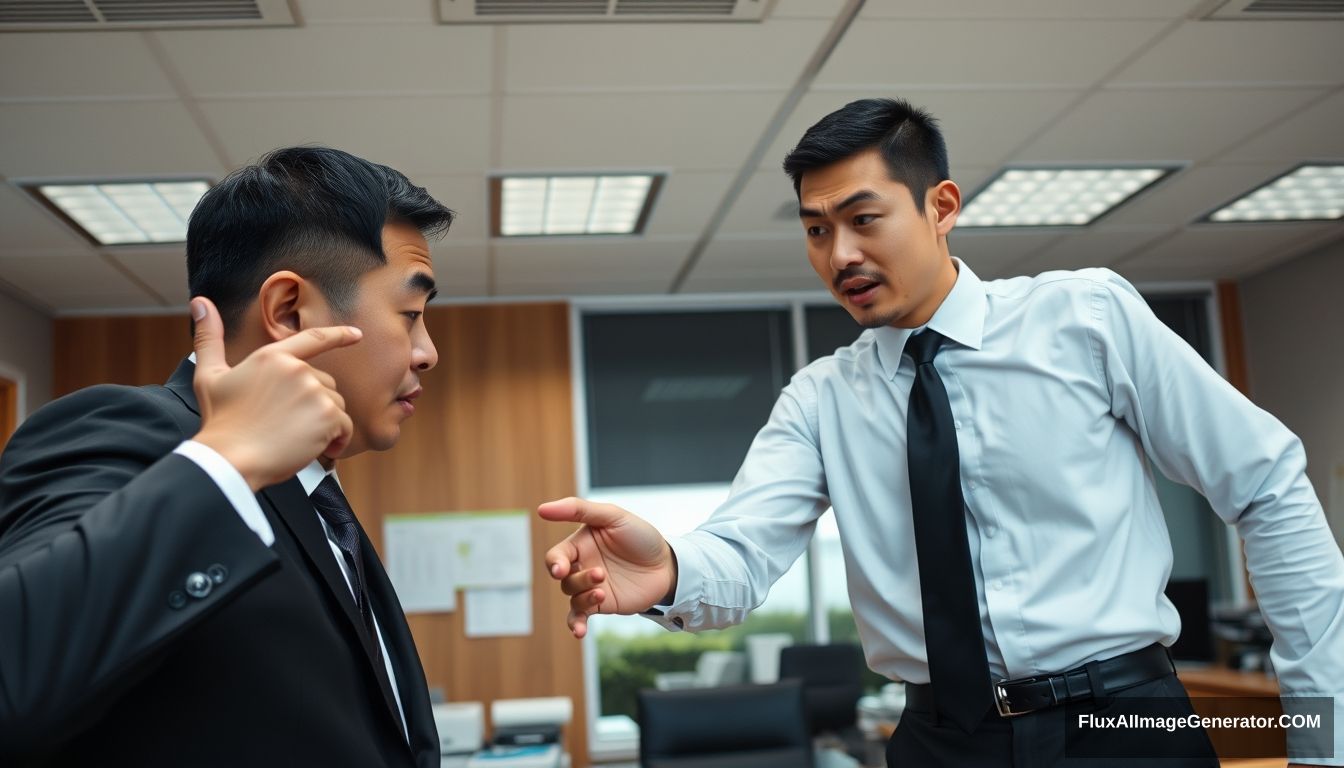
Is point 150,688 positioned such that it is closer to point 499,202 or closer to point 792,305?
point 499,202

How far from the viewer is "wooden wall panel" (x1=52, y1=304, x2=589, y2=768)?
5785mm

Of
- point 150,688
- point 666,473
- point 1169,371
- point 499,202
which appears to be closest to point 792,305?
point 666,473

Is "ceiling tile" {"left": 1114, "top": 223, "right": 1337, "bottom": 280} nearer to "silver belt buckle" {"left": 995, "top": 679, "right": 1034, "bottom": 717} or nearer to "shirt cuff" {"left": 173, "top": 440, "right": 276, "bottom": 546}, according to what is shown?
"silver belt buckle" {"left": 995, "top": 679, "right": 1034, "bottom": 717}

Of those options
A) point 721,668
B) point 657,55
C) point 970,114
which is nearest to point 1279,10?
point 970,114

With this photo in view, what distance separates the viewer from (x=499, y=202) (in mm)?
4531

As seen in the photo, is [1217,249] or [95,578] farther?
[1217,249]

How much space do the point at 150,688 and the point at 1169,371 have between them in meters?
1.37

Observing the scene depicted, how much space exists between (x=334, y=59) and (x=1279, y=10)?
112 inches

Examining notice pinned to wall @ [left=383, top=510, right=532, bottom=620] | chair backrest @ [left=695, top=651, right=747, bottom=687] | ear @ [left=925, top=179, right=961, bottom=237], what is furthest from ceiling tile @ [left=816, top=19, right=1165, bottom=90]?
chair backrest @ [left=695, top=651, right=747, bottom=687]

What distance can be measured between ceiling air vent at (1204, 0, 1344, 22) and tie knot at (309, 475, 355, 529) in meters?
3.07

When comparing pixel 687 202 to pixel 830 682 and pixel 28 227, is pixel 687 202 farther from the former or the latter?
pixel 28 227

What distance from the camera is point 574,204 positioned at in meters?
4.70

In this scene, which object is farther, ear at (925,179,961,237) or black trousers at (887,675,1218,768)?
ear at (925,179,961,237)

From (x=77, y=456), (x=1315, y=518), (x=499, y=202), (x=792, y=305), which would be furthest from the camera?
(x=792, y=305)
